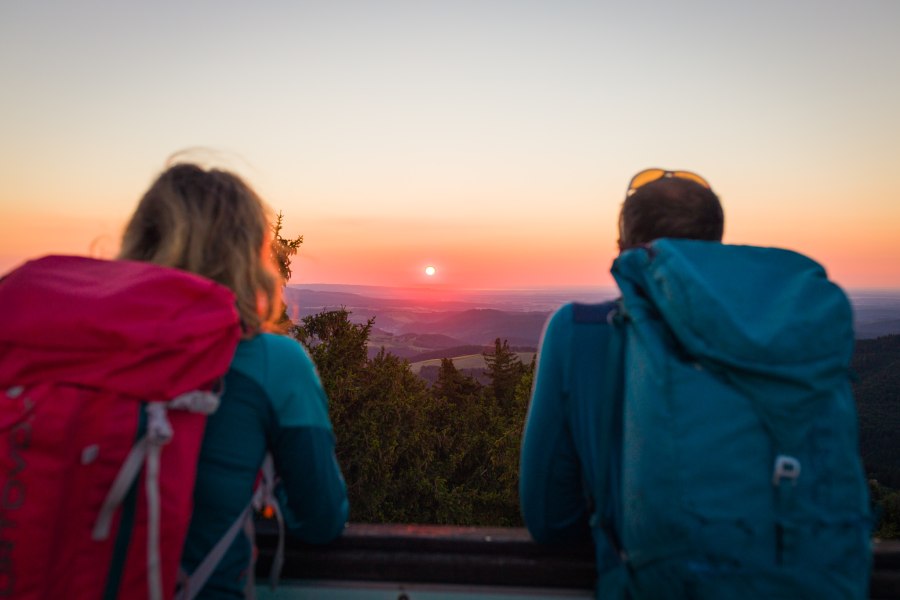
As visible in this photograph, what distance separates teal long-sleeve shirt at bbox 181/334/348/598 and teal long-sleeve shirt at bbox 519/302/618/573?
649mm

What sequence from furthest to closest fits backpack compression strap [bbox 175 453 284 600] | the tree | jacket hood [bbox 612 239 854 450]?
the tree, backpack compression strap [bbox 175 453 284 600], jacket hood [bbox 612 239 854 450]

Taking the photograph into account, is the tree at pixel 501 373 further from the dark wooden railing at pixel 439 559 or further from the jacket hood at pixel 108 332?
the jacket hood at pixel 108 332

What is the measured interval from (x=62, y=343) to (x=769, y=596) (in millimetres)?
1797

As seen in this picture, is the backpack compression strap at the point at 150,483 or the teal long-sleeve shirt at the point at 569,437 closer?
the backpack compression strap at the point at 150,483

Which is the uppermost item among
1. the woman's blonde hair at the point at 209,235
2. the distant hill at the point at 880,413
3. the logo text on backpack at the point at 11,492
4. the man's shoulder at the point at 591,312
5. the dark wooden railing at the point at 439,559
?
the woman's blonde hair at the point at 209,235

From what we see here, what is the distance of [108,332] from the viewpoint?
4.45 ft

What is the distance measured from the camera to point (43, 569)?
1.32m

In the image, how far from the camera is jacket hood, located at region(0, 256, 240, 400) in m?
1.35

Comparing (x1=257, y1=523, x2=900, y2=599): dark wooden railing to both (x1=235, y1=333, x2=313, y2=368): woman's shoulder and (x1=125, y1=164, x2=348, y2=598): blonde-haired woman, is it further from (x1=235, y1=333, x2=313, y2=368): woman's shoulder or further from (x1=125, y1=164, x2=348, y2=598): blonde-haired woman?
(x1=235, y1=333, x2=313, y2=368): woman's shoulder

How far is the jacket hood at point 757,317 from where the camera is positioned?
4.58 ft

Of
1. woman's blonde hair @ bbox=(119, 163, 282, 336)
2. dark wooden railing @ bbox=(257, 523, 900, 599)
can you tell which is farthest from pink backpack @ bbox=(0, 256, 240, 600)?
dark wooden railing @ bbox=(257, 523, 900, 599)

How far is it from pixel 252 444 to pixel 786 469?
1.41m

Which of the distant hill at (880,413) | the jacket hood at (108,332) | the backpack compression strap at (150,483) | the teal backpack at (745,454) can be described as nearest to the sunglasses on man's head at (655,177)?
the teal backpack at (745,454)

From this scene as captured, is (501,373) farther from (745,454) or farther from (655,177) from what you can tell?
(745,454)
